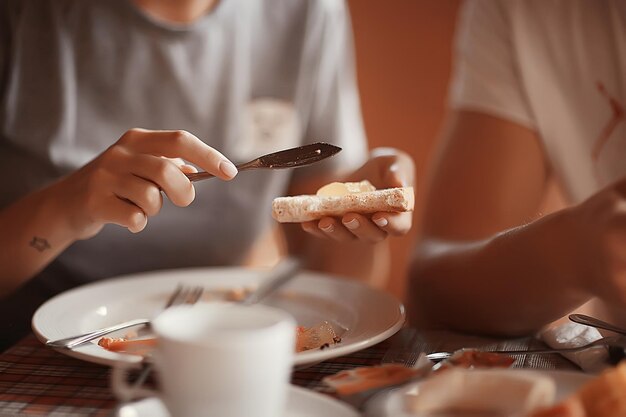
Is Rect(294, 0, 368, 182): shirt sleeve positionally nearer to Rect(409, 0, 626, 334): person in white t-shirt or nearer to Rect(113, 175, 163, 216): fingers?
Rect(409, 0, 626, 334): person in white t-shirt

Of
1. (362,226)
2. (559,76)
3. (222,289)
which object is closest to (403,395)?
(362,226)

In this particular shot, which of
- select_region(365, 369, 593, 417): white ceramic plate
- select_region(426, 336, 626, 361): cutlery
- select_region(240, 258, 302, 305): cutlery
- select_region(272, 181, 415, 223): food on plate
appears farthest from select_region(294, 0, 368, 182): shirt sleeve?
select_region(365, 369, 593, 417): white ceramic plate

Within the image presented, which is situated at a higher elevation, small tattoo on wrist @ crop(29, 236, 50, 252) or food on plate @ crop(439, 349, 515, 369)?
small tattoo on wrist @ crop(29, 236, 50, 252)

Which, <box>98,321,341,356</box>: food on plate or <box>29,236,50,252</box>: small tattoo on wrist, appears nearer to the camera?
<box>98,321,341,356</box>: food on plate

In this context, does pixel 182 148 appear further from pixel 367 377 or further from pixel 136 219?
pixel 367 377

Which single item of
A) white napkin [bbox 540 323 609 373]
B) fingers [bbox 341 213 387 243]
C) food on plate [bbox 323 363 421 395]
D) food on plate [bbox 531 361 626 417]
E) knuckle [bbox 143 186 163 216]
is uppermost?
knuckle [bbox 143 186 163 216]

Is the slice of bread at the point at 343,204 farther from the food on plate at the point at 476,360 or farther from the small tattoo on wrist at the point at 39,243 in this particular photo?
the small tattoo on wrist at the point at 39,243
